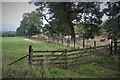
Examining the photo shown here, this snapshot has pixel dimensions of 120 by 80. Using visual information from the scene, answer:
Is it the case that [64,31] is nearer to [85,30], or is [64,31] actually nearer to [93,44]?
[85,30]

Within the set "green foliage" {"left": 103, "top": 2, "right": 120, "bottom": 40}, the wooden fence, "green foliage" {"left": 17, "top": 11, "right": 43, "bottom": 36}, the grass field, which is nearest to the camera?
the grass field

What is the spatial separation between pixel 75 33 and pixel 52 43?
4.39ft

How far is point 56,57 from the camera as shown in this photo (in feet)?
32.8

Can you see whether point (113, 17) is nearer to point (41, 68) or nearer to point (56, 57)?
point (56, 57)

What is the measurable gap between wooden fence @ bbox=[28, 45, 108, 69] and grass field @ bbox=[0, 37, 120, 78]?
0.33 m

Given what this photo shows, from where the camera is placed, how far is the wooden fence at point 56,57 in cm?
932

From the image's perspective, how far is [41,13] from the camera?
1058 cm

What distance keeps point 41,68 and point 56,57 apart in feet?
6.29

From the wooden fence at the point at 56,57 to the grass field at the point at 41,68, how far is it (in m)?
0.33

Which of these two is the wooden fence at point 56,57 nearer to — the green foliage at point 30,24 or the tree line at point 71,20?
the tree line at point 71,20

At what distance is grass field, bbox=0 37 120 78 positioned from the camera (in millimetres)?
7637

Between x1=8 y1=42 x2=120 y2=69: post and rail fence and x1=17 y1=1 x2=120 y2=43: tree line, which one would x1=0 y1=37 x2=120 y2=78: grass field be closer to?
x1=8 y1=42 x2=120 y2=69: post and rail fence

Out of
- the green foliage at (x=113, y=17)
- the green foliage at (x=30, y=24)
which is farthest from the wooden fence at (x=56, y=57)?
the green foliage at (x=113, y=17)

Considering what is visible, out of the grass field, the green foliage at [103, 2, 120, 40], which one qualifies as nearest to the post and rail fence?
the grass field
